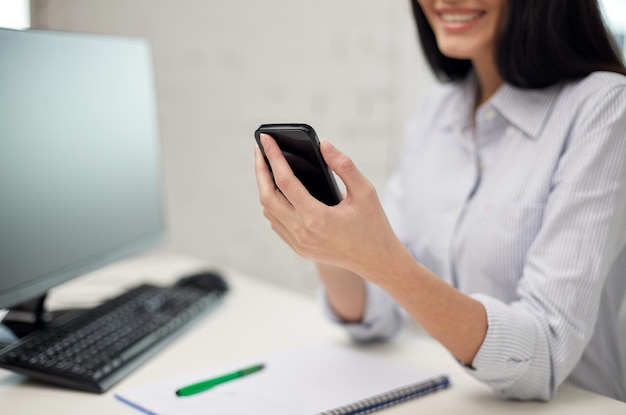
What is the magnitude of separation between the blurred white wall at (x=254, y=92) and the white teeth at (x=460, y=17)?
104 centimetres

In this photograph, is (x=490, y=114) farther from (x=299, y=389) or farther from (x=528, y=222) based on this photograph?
(x=299, y=389)

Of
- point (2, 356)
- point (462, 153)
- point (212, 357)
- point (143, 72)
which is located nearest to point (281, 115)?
point (143, 72)

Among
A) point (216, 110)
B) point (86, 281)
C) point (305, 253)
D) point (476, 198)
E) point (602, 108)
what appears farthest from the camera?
point (216, 110)

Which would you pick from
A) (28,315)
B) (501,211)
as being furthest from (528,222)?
(28,315)

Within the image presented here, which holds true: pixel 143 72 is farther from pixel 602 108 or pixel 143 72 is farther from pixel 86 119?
pixel 602 108

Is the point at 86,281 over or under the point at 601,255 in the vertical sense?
under

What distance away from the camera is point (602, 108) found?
825 millimetres

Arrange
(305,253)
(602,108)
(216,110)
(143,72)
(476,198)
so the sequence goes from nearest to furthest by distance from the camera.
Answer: (305,253) → (602,108) → (476,198) → (143,72) → (216,110)

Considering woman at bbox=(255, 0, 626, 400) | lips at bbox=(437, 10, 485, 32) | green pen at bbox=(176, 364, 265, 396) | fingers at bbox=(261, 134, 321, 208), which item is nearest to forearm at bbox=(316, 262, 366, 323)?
woman at bbox=(255, 0, 626, 400)

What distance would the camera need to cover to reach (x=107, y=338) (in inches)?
35.4

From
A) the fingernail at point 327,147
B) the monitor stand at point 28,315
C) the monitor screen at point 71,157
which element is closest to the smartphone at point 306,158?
the fingernail at point 327,147

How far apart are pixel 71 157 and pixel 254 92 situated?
1.11 metres

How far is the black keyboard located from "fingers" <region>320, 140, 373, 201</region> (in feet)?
1.23

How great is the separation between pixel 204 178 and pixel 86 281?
2.33 feet
